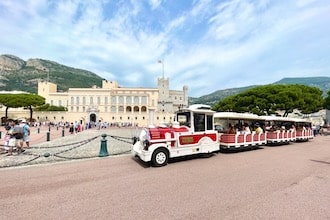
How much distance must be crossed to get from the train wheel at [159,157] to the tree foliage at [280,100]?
31609 mm

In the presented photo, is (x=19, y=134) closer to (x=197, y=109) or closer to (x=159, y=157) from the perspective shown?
(x=159, y=157)

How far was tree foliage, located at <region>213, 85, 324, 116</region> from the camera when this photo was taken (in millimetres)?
35688

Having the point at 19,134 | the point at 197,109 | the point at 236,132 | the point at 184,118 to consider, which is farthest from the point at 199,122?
the point at 19,134

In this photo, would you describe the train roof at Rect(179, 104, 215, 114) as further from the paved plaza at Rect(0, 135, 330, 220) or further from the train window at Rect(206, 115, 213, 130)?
the paved plaza at Rect(0, 135, 330, 220)

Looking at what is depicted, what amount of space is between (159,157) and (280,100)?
1270 inches

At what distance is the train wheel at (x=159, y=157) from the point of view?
9.43 metres

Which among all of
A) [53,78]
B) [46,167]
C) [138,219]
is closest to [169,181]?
[138,219]

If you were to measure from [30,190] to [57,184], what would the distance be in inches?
29.1

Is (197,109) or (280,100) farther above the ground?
(280,100)

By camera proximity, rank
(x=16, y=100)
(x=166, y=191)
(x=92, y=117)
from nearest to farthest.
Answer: (x=166, y=191), (x=16, y=100), (x=92, y=117)

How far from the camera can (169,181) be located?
7195 mm

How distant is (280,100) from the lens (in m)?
35.8

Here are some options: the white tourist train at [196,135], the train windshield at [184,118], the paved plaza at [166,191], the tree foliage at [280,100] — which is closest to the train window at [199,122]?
the white tourist train at [196,135]

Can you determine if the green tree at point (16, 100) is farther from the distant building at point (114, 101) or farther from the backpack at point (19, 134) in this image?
the backpack at point (19, 134)
